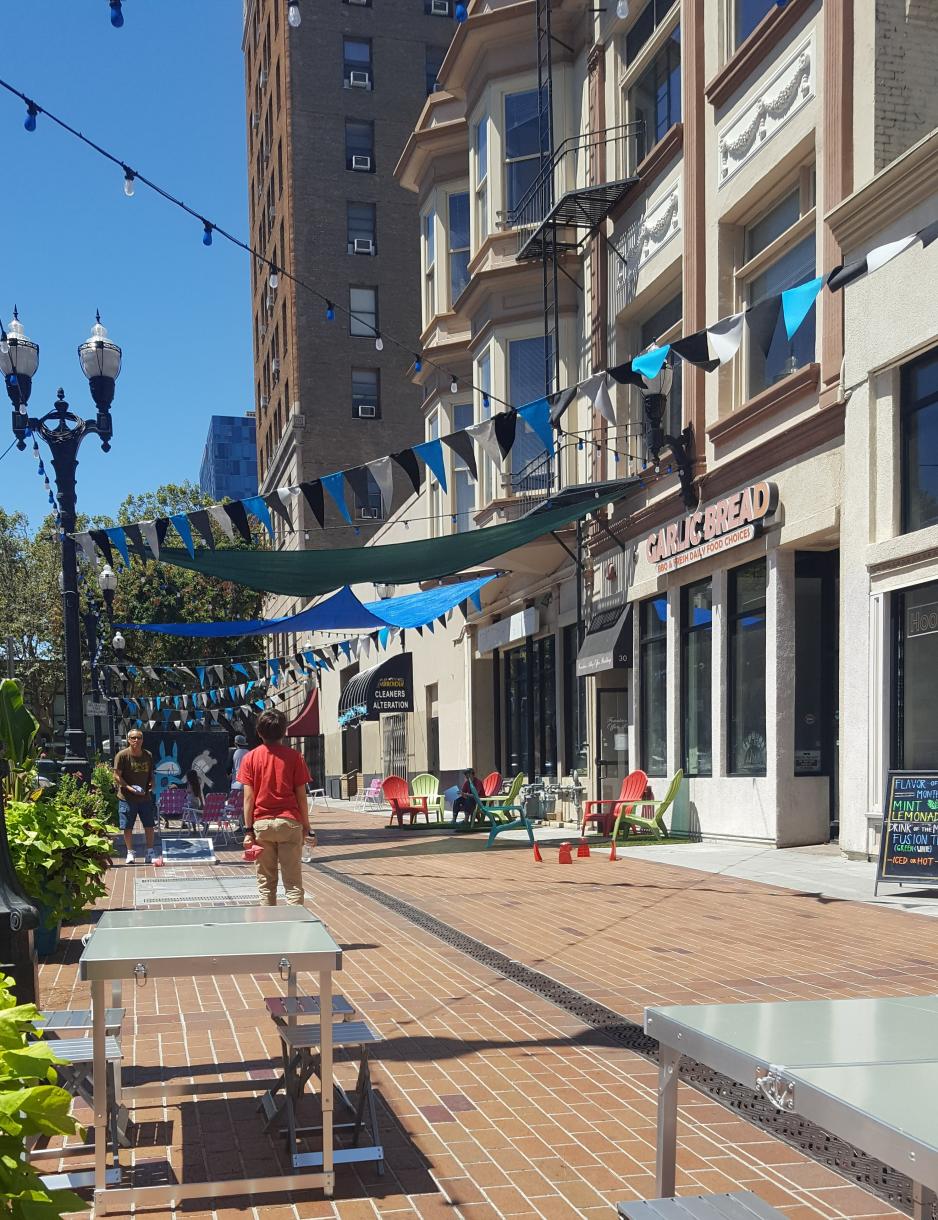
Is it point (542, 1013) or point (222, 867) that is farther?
point (222, 867)

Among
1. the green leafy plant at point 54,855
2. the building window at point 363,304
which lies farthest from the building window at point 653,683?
the building window at point 363,304

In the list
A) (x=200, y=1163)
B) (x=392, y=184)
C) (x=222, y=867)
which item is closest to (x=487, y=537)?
(x=222, y=867)

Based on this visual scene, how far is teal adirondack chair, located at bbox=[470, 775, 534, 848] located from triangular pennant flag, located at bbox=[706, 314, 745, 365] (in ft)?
25.7

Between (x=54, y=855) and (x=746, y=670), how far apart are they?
10451 millimetres

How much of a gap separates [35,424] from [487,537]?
588cm

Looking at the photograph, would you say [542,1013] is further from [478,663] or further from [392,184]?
[392,184]

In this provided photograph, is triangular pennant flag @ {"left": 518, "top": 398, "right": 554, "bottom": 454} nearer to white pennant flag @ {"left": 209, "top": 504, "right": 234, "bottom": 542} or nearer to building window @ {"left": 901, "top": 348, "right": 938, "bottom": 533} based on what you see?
building window @ {"left": 901, "top": 348, "right": 938, "bottom": 533}

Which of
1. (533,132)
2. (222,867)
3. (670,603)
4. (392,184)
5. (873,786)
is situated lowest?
(222,867)

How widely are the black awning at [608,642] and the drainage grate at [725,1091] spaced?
34.9 ft

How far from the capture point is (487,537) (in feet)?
53.5

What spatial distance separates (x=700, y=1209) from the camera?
9.87ft

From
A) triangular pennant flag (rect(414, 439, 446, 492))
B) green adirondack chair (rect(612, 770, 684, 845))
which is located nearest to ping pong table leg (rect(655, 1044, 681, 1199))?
triangular pennant flag (rect(414, 439, 446, 492))

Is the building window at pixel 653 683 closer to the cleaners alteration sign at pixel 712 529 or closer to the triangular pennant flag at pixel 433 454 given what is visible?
the cleaners alteration sign at pixel 712 529

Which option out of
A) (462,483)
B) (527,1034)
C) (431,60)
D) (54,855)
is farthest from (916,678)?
(431,60)
